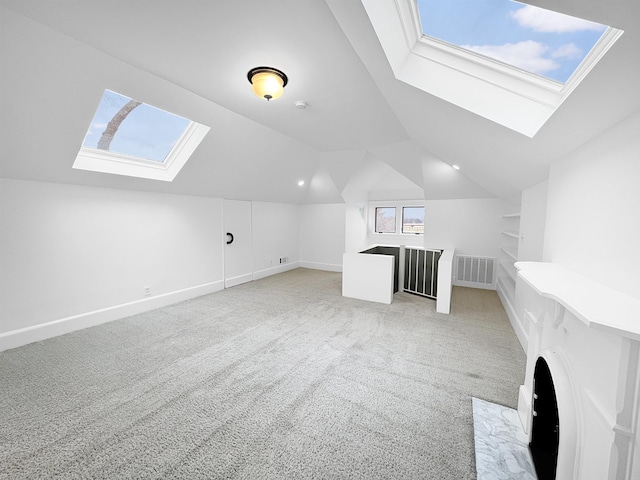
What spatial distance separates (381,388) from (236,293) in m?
3.36

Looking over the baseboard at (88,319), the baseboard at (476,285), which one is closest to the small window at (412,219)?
the baseboard at (476,285)

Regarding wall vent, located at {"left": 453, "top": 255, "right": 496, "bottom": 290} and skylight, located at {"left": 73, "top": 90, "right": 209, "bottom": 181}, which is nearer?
skylight, located at {"left": 73, "top": 90, "right": 209, "bottom": 181}

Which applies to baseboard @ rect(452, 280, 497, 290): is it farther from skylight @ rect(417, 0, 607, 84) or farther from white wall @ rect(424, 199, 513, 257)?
skylight @ rect(417, 0, 607, 84)

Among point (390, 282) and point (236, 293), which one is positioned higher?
point (390, 282)

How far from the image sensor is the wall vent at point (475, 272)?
520 cm

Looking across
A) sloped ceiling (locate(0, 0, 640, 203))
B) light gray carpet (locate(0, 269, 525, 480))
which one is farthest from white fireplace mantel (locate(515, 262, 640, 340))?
light gray carpet (locate(0, 269, 525, 480))

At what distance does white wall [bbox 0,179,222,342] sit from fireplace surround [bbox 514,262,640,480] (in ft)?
14.3

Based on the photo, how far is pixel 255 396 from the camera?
203cm

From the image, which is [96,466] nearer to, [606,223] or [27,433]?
[27,433]

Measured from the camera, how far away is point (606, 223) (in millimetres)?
1210

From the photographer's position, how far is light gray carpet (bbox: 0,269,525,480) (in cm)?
149

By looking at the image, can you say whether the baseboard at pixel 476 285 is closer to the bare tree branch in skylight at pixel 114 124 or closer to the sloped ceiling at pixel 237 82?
the sloped ceiling at pixel 237 82

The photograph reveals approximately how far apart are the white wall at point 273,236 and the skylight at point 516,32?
4801mm

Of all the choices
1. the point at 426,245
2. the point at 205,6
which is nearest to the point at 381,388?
the point at 205,6
